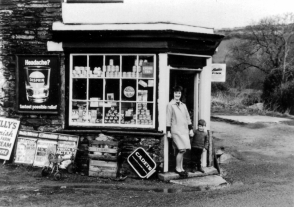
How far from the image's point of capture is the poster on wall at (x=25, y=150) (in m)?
8.73

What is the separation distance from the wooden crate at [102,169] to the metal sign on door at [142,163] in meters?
0.44

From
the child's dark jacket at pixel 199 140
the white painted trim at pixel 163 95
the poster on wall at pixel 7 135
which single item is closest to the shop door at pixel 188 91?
the child's dark jacket at pixel 199 140

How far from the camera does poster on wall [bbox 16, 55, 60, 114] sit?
8641 millimetres

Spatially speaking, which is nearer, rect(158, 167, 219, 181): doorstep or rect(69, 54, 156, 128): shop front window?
rect(158, 167, 219, 181): doorstep

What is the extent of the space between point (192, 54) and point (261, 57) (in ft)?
95.9

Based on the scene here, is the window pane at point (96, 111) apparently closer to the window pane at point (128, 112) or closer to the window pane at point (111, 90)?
the window pane at point (111, 90)

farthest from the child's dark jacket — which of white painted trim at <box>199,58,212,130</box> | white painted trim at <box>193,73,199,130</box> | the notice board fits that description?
the notice board

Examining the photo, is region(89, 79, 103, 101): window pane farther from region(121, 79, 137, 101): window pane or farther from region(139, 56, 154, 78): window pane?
region(139, 56, 154, 78): window pane

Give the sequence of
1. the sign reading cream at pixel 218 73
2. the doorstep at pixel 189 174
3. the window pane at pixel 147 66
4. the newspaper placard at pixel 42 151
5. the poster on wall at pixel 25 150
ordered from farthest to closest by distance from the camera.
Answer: the sign reading cream at pixel 218 73 → the poster on wall at pixel 25 150 → the newspaper placard at pixel 42 151 → the window pane at pixel 147 66 → the doorstep at pixel 189 174

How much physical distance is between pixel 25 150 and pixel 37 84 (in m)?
1.59

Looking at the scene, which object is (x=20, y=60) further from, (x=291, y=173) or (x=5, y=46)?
(x=291, y=173)

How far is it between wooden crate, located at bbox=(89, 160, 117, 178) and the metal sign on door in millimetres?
437

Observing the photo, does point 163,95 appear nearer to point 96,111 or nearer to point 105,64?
point 105,64

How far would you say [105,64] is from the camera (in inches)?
338
